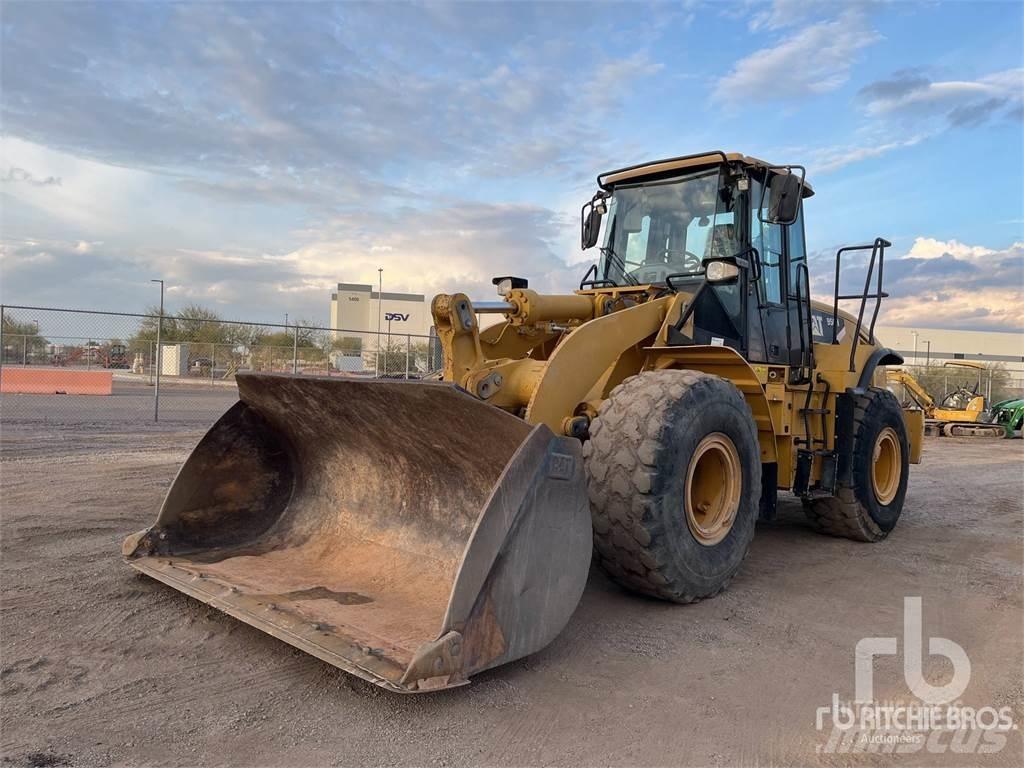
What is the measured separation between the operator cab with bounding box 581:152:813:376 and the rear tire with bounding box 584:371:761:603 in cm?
90

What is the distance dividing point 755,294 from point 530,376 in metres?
2.24

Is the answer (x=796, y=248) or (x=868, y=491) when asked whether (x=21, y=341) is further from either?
(x=868, y=491)

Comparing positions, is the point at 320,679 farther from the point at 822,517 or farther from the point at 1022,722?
the point at 822,517

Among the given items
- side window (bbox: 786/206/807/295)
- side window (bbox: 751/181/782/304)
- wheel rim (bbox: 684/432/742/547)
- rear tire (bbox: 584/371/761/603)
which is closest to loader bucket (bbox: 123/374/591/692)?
rear tire (bbox: 584/371/761/603)

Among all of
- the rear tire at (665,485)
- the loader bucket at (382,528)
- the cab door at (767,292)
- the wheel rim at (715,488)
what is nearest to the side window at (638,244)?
the cab door at (767,292)

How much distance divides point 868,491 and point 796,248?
7.12 ft

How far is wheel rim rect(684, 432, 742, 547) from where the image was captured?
4.60 meters

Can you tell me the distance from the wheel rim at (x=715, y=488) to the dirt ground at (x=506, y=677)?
1.45 ft

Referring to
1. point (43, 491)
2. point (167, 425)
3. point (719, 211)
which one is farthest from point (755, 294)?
point (167, 425)

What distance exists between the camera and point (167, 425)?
1442cm

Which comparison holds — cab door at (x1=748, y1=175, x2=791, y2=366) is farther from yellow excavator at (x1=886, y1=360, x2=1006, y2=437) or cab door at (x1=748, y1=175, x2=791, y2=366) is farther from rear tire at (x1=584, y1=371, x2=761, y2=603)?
yellow excavator at (x1=886, y1=360, x2=1006, y2=437)

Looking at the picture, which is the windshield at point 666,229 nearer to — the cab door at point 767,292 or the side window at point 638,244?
the side window at point 638,244

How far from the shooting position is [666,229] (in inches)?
238

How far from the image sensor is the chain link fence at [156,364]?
1567 centimetres
